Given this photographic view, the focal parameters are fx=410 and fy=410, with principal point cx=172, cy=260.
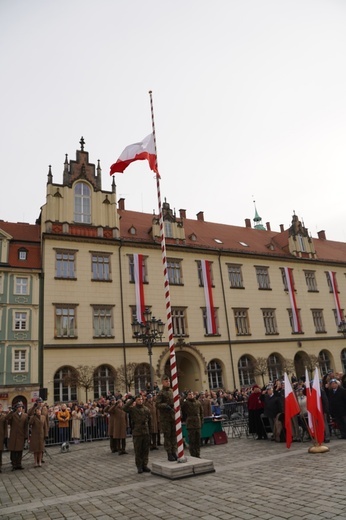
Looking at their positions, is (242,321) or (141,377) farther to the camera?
(242,321)

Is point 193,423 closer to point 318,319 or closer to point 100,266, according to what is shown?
point 100,266

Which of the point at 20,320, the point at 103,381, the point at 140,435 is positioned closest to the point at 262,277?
the point at 103,381

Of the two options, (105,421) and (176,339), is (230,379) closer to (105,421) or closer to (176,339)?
(176,339)

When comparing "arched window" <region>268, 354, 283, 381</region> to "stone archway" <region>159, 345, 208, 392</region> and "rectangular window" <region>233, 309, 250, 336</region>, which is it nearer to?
"rectangular window" <region>233, 309, 250, 336</region>

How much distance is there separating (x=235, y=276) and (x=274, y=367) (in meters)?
8.60

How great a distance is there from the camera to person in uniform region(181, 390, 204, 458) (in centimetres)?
1115

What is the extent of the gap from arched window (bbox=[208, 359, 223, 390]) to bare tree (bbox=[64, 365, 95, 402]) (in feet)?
32.2

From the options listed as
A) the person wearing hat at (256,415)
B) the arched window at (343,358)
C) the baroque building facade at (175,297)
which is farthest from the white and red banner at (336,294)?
the person wearing hat at (256,415)

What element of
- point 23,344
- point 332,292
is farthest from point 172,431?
point 332,292

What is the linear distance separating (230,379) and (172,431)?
74.9 ft

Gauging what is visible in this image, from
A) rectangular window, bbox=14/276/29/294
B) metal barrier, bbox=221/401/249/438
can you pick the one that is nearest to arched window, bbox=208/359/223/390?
metal barrier, bbox=221/401/249/438

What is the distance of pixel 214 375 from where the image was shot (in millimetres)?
32562

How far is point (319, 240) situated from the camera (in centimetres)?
5044

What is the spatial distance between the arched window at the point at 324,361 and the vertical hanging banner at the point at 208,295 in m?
11.8
